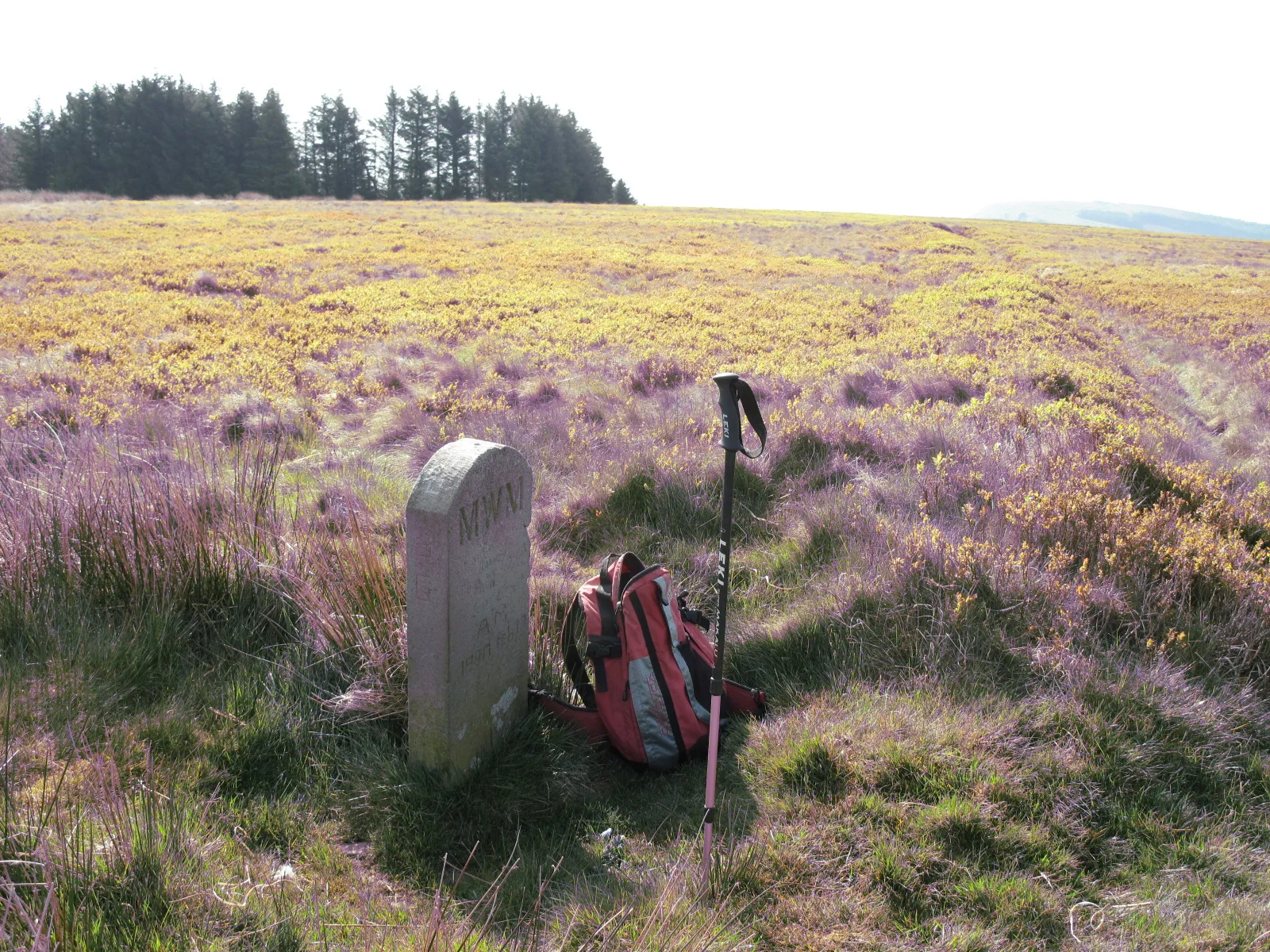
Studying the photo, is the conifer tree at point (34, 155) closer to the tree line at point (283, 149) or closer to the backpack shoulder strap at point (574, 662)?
the tree line at point (283, 149)

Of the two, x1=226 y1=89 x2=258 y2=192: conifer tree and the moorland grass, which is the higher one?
x1=226 y1=89 x2=258 y2=192: conifer tree

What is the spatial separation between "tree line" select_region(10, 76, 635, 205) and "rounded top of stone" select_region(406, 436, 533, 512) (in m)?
58.7

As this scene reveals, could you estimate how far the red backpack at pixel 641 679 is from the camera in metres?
3.38

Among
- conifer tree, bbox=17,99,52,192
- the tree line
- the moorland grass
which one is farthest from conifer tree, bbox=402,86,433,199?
the moorland grass

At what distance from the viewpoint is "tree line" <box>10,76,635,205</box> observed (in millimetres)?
52031

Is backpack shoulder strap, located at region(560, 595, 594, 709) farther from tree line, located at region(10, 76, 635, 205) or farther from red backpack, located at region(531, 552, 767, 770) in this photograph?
tree line, located at region(10, 76, 635, 205)

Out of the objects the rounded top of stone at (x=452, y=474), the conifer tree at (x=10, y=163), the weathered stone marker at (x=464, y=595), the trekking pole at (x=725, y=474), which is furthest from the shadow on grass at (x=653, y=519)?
the conifer tree at (x=10, y=163)

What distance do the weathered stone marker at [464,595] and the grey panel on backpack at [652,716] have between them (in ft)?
1.83

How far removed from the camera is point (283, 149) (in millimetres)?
54812

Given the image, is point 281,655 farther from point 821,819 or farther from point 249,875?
point 821,819

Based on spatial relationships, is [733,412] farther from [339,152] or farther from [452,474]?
[339,152]

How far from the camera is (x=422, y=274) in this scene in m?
18.2

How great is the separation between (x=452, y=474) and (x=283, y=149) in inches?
2450

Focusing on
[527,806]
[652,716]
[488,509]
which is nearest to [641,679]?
[652,716]
